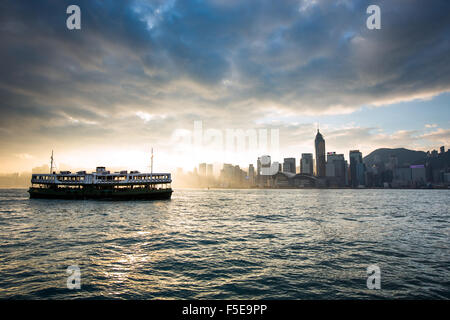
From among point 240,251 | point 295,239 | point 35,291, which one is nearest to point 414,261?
point 295,239

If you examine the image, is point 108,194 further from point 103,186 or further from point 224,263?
point 224,263

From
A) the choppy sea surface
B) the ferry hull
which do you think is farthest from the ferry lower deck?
the choppy sea surface

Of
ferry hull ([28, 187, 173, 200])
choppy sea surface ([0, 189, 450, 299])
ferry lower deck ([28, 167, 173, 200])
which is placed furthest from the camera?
ferry lower deck ([28, 167, 173, 200])

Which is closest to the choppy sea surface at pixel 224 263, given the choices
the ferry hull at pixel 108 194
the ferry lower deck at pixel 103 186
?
the ferry hull at pixel 108 194

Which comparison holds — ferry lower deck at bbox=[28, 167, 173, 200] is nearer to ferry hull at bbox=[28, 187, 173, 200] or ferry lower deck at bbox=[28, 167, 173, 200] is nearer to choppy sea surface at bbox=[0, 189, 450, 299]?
ferry hull at bbox=[28, 187, 173, 200]


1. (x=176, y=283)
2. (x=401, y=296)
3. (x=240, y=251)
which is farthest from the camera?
(x=240, y=251)

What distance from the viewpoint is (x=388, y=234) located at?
24422 mm

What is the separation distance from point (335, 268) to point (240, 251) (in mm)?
7003

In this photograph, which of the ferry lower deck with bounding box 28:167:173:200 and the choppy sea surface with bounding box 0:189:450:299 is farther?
the ferry lower deck with bounding box 28:167:173:200

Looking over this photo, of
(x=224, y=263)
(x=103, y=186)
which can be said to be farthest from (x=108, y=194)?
(x=224, y=263)

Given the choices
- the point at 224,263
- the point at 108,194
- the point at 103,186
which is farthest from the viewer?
the point at 103,186

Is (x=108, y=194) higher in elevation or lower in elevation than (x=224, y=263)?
lower
